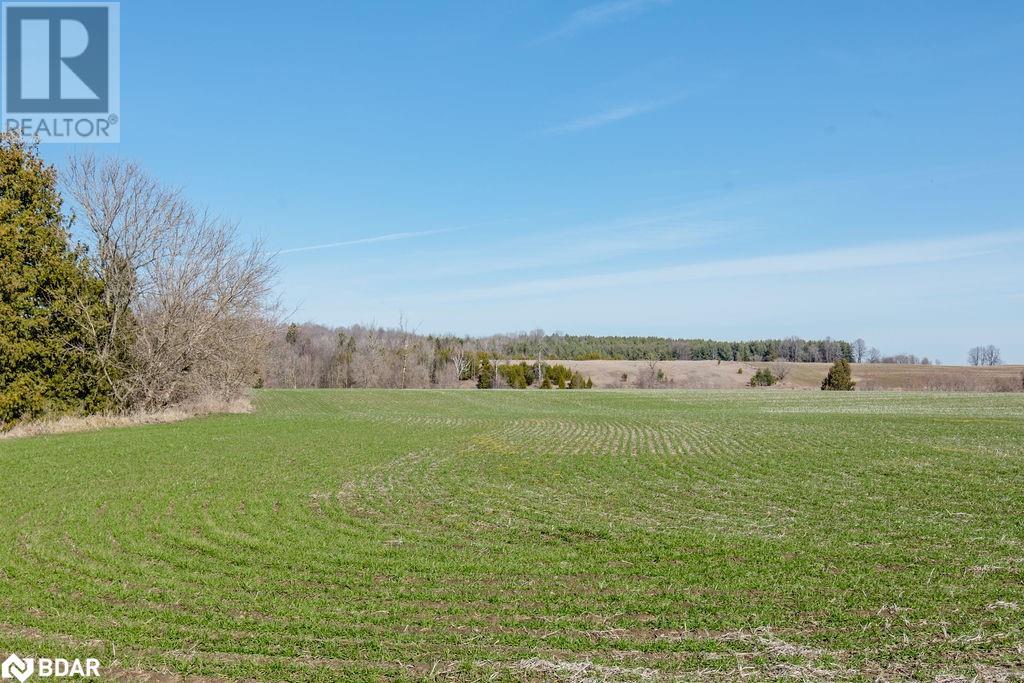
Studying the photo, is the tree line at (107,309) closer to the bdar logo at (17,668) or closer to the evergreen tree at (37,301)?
the evergreen tree at (37,301)

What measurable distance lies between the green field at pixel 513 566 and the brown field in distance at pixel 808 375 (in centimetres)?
9797

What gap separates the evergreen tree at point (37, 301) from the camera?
29656 mm

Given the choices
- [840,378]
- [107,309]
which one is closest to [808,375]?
[840,378]

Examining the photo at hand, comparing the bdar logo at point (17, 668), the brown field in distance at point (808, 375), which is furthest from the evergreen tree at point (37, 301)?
the brown field in distance at point (808, 375)

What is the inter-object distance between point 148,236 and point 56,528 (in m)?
29.1

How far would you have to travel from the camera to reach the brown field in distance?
106062 millimetres

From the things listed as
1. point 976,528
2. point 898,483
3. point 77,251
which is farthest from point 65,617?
point 77,251

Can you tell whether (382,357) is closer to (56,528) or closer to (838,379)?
(838,379)

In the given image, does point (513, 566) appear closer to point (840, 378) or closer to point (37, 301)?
point (37, 301)

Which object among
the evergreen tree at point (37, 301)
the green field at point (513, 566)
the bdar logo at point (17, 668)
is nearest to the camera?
the bdar logo at point (17, 668)

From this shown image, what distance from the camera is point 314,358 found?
11338 centimetres

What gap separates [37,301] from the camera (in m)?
31.8

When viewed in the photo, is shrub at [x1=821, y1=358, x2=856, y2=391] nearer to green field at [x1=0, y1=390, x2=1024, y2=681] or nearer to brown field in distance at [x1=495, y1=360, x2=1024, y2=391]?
brown field in distance at [x1=495, y1=360, x2=1024, y2=391]

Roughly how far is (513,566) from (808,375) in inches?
5270
